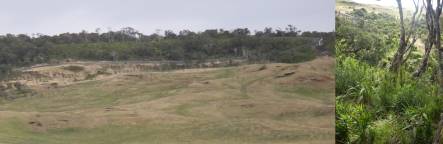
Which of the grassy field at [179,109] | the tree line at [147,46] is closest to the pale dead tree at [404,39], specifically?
the grassy field at [179,109]

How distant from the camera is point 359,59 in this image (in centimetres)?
379

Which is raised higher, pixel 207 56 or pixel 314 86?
pixel 207 56

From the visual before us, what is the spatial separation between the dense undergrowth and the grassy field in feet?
1.87

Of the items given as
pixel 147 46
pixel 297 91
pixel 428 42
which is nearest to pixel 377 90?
pixel 428 42

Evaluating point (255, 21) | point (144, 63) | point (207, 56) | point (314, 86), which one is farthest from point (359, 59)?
point (144, 63)

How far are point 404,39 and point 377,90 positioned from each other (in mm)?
388

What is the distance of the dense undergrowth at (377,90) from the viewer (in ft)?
11.7

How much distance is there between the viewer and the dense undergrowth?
3.57m

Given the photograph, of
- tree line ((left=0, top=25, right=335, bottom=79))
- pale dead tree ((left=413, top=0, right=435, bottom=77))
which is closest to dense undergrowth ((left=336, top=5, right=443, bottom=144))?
pale dead tree ((left=413, top=0, right=435, bottom=77))

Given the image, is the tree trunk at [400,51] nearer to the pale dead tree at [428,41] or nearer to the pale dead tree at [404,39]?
the pale dead tree at [404,39]

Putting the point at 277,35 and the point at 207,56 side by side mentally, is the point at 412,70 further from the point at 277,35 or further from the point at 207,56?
the point at 207,56

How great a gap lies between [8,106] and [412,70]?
2516 mm

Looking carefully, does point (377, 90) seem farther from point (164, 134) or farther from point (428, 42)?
point (164, 134)

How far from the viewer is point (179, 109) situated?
3051 mm
